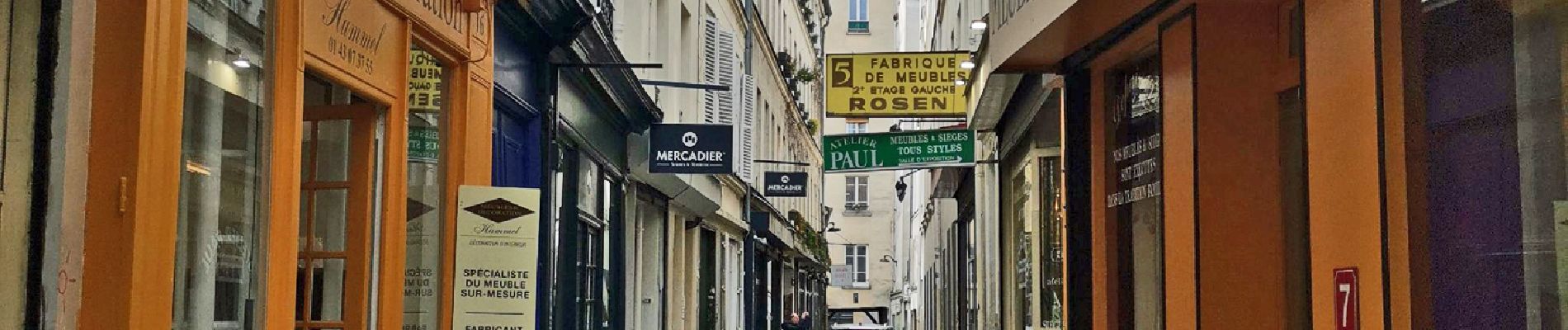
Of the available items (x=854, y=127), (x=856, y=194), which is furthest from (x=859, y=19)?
(x=856, y=194)

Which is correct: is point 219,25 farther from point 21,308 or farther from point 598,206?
point 598,206

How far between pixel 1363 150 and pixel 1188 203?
2115 mm

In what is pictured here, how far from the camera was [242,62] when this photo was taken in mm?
5391

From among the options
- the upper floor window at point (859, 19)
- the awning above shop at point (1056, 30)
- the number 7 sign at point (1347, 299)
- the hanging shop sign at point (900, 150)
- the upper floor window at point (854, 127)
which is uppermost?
the upper floor window at point (859, 19)

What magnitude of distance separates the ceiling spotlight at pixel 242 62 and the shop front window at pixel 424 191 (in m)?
1.89

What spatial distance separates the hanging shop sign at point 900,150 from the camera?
16.6 m

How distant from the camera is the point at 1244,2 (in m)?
6.48

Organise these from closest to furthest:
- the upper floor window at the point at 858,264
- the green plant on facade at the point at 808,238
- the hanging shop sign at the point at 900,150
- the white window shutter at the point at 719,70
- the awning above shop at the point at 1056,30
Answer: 1. the awning above shop at the point at 1056,30
2. the hanging shop sign at the point at 900,150
3. the white window shutter at the point at 719,70
4. the green plant on facade at the point at 808,238
5. the upper floor window at the point at 858,264

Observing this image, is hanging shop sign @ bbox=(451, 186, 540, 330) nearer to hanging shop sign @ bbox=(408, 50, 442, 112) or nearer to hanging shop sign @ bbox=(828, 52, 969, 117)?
hanging shop sign @ bbox=(408, 50, 442, 112)

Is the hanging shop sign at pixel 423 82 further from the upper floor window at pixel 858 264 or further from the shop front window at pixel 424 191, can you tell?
the upper floor window at pixel 858 264

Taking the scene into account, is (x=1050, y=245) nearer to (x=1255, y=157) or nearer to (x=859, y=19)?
A: (x=1255, y=157)

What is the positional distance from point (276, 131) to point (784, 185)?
72.6ft

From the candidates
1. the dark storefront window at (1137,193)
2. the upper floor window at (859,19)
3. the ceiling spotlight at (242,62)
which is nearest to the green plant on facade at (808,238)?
the upper floor window at (859,19)

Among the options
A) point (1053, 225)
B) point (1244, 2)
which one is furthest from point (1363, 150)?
point (1053, 225)
